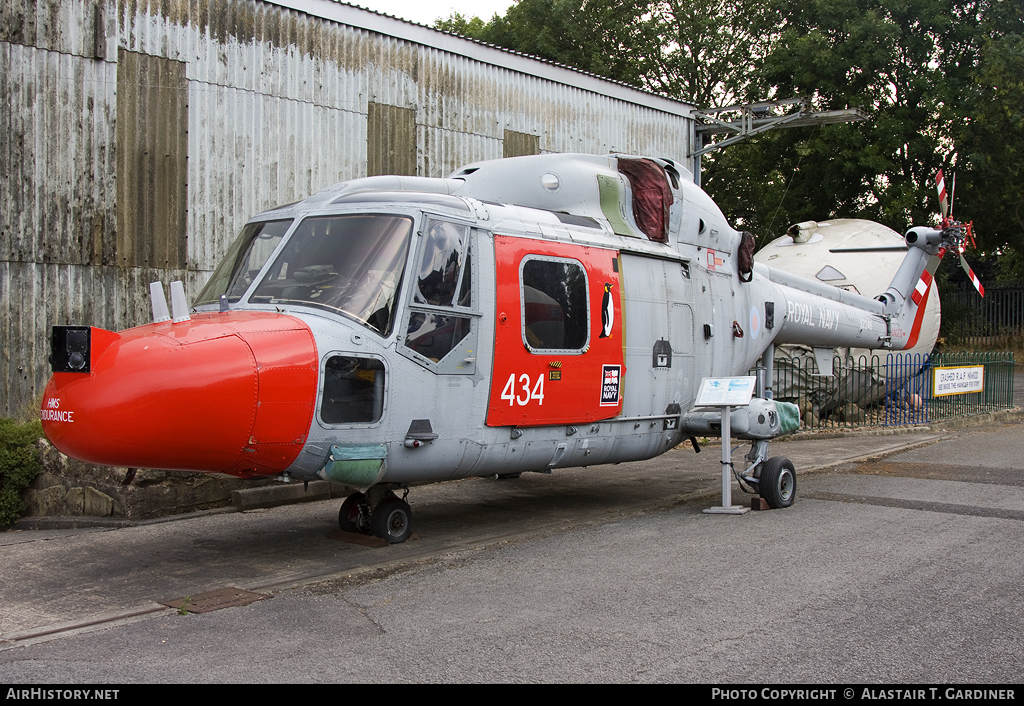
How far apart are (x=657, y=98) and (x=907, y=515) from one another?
39.1 feet

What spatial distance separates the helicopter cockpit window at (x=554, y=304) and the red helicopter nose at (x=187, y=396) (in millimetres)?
2028

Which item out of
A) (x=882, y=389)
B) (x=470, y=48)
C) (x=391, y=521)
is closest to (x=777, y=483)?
(x=391, y=521)

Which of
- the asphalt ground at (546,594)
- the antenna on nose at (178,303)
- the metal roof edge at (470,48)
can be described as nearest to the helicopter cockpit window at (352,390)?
the antenna on nose at (178,303)

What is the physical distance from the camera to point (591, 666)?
4.35 m

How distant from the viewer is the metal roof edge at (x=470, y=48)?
41.1 ft

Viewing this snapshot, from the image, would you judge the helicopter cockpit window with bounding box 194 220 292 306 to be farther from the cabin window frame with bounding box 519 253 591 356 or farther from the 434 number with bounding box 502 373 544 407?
the 434 number with bounding box 502 373 544 407

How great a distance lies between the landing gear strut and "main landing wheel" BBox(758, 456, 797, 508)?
142 inches

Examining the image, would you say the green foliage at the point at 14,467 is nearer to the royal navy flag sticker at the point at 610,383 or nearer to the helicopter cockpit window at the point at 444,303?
the helicopter cockpit window at the point at 444,303

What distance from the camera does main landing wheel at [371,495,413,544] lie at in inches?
274

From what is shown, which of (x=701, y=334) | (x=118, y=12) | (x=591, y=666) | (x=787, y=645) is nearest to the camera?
(x=591, y=666)

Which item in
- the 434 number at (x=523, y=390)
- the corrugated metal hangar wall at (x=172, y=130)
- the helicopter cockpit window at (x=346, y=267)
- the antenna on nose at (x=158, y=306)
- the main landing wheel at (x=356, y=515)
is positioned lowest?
the main landing wheel at (x=356, y=515)

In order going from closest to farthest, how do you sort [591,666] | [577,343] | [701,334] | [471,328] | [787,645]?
1. [591,666]
2. [787,645]
3. [471,328]
4. [577,343]
5. [701,334]
